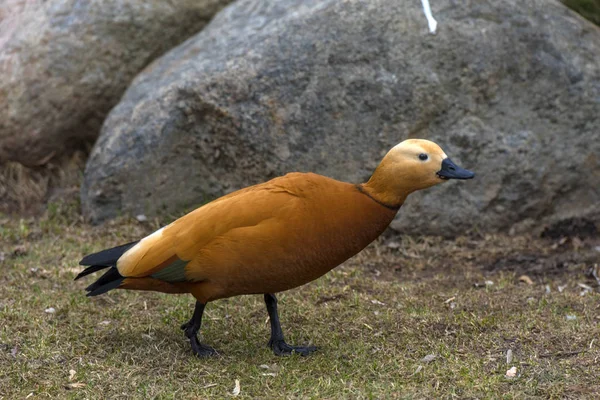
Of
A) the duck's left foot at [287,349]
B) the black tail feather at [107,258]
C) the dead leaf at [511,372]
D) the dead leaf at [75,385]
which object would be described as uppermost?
the black tail feather at [107,258]

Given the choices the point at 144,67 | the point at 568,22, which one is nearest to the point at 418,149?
the point at 568,22

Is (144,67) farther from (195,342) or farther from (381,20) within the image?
(195,342)

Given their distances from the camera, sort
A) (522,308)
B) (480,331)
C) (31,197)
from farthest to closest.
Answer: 1. (31,197)
2. (522,308)
3. (480,331)

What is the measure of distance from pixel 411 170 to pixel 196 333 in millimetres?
1477

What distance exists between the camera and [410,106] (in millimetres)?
6469

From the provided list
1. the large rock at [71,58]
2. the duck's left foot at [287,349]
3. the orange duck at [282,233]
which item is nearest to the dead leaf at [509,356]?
the orange duck at [282,233]

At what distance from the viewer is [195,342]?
463 centimetres

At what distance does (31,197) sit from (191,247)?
11.8ft

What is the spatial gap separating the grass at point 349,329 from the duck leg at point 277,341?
56 mm

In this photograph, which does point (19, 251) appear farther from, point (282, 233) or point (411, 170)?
point (411, 170)

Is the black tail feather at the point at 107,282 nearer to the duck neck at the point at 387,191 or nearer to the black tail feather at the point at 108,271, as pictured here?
the black tail feather at the point at 108,271

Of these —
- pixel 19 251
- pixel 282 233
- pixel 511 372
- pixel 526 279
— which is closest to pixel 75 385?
pixel 282 233

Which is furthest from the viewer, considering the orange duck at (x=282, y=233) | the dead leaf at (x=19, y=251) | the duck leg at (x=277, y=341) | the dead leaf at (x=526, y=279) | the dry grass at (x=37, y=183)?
the dry grass at (x=37, y=183)

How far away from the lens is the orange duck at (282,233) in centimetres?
434
